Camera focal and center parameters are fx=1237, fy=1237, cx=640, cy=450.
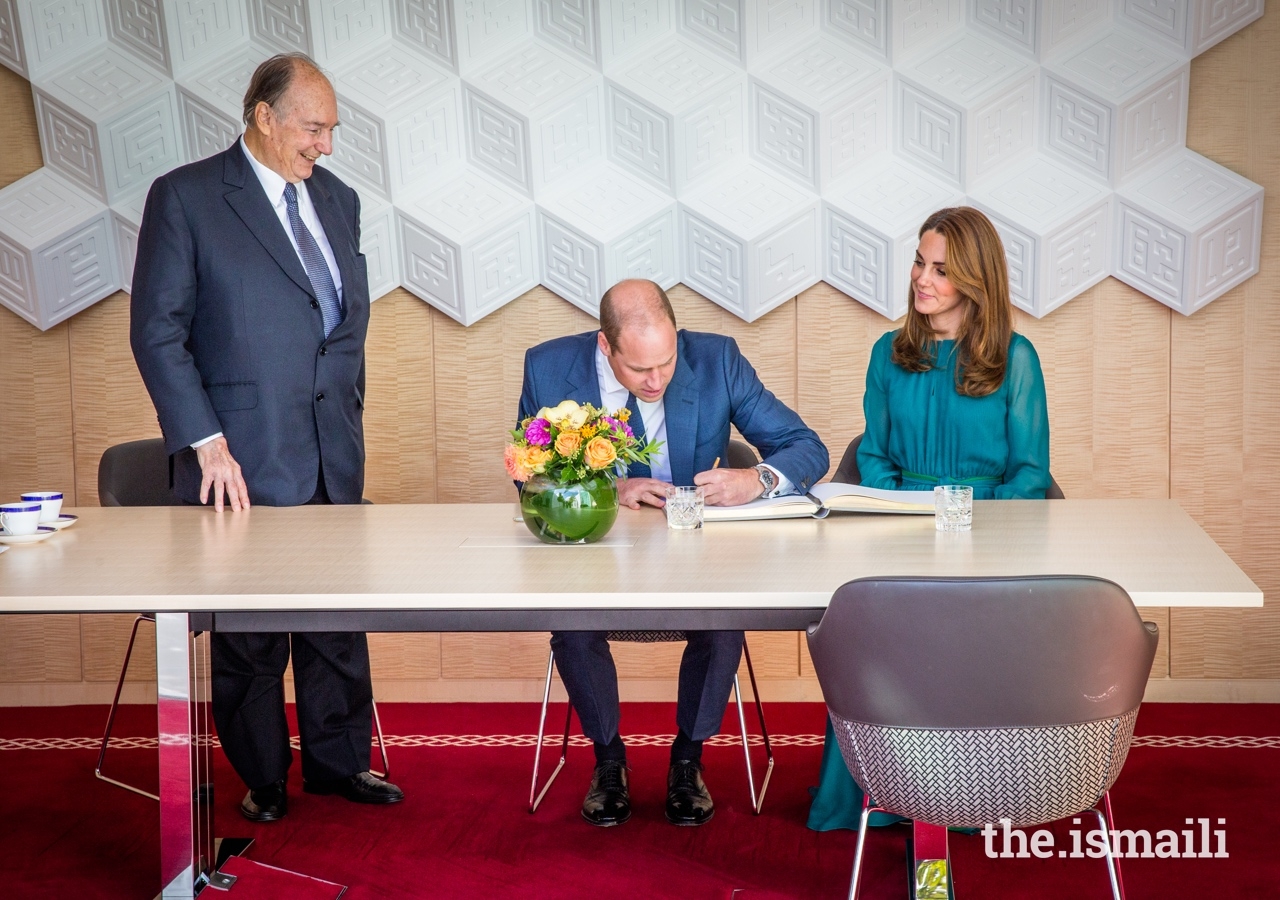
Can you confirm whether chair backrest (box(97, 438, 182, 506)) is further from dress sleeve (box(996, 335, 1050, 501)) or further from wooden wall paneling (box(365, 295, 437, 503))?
dress sleeve (box(996, 335, 1050, 501))

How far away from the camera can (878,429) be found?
3.50m

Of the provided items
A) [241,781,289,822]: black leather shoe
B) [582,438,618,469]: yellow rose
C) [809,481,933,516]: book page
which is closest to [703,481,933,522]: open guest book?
[809,481,933,516]: book page

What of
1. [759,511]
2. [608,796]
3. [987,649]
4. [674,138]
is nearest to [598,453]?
[759,511]

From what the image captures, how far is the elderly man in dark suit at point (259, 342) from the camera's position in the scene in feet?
10.6

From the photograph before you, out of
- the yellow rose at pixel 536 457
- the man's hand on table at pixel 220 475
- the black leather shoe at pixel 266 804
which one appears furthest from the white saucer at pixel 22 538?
the yellow rose at pixel 536 457

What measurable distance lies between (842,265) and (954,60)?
2.55ft

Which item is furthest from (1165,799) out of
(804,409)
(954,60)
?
(954,60)

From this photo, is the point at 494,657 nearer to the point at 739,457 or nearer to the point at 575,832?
the point at 575,832

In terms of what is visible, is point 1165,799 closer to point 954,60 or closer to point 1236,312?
point 1236,312

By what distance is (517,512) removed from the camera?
3.04 metres

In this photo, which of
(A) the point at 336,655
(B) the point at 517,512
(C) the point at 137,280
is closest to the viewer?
(B) the point at 517,512

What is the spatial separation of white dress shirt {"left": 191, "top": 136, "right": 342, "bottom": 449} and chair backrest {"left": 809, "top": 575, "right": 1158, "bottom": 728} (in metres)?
1.98

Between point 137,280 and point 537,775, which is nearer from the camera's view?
point 137,280

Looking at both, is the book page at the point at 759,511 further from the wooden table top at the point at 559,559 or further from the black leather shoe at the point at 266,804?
the black leather shoe at the point at 266,804
